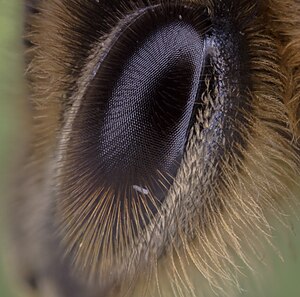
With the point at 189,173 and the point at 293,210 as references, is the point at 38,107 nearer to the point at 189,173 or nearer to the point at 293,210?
the point at 189,173

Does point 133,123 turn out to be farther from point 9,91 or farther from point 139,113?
point 9,91

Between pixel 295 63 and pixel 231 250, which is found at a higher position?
pixel 295 63

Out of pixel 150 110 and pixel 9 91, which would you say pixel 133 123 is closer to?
pixel 150 110

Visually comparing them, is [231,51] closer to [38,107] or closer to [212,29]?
[212,29]

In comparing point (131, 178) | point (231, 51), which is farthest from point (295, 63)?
point (131, 178)

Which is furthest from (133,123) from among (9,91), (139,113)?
(9,91)

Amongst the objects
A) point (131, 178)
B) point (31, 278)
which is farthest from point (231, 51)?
point (31, 278)

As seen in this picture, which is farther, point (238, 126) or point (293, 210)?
point (293, 210)

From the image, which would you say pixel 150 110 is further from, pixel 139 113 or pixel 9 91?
pixel 9 91

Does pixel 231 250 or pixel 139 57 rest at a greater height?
pixel 139 57
